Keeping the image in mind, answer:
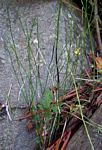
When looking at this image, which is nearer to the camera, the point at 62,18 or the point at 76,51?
the point at 76,51

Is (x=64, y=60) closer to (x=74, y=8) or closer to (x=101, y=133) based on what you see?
(x=74, y=8)

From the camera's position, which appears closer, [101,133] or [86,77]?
[101,133]

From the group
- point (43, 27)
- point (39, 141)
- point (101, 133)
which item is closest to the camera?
point (101, 133)

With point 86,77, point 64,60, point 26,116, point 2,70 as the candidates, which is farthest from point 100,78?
point 2,70

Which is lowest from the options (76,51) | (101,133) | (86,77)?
(101,133)

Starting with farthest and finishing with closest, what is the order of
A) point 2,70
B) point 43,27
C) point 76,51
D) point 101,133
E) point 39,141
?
point 43,27 < point 2,70 < point 76,51 < point 39,141 < point 101,133

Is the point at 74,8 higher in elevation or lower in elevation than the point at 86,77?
higher

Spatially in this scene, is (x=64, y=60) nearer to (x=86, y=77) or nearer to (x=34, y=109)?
(x=86, y=77)

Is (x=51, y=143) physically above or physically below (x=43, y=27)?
below

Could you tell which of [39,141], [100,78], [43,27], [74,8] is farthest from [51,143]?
[74,8]
